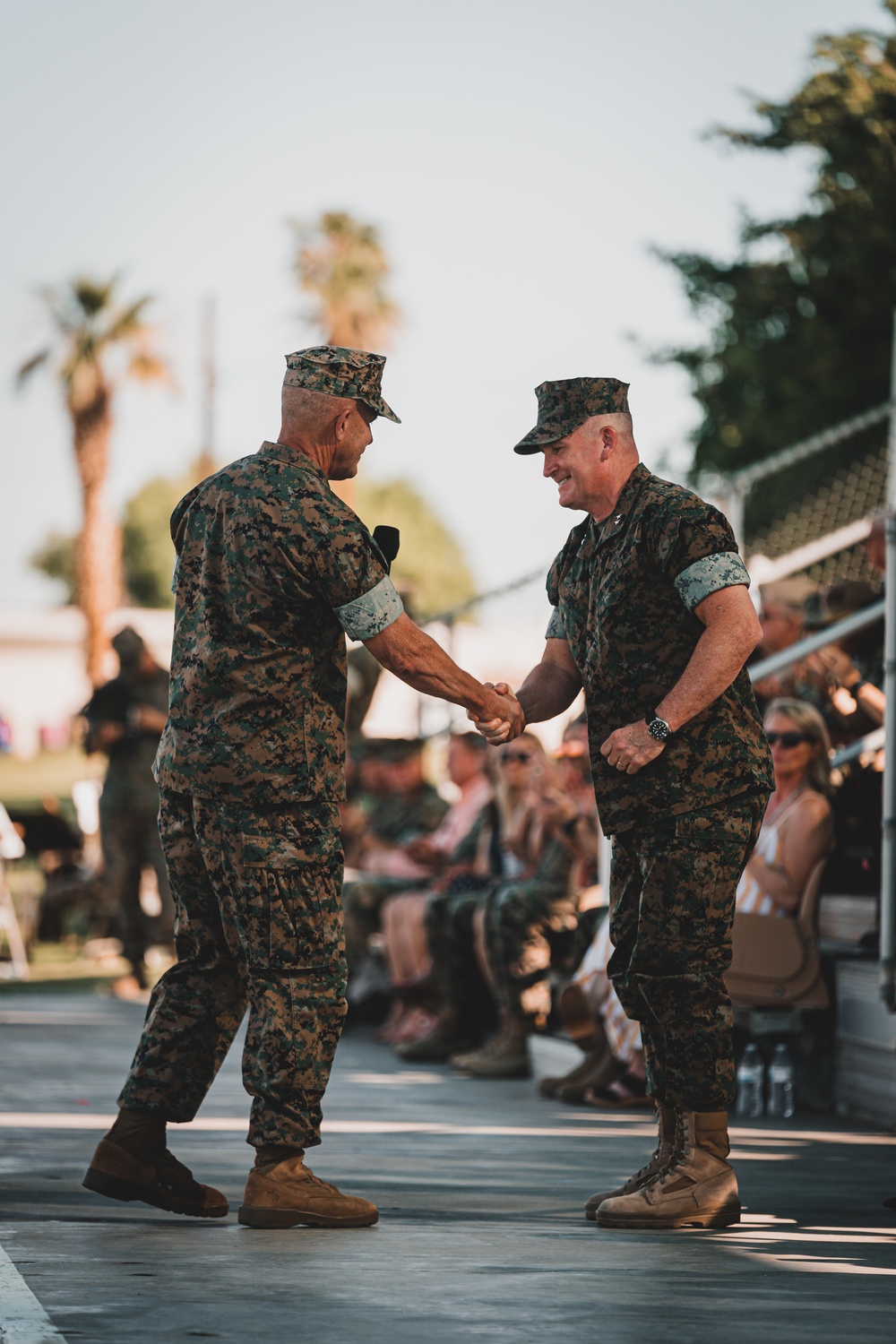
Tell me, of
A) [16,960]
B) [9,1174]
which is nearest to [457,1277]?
[9,1174]

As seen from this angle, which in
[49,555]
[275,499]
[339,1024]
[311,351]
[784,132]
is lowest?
[339,1024]

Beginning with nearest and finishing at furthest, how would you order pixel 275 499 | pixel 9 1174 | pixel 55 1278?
pixel 55 1278
pixel 275 499
pixel 9 1174

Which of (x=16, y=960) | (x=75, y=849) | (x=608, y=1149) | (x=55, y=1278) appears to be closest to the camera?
(x=55, y=1278)

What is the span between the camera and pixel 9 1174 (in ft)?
17.2

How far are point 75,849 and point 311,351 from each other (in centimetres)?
1427

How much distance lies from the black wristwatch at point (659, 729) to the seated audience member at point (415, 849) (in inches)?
207

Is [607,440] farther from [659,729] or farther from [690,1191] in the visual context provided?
[690,1191]

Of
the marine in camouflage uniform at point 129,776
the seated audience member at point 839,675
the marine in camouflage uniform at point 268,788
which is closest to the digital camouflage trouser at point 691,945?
the marine in camouflage uniform at point 268,788

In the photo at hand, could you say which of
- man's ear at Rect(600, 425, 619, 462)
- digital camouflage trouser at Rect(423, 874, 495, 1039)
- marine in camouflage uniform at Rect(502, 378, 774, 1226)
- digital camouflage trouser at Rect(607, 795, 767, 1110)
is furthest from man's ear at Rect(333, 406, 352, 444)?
digital camouflage trouser at Rect(423, 874, 495, 1039)

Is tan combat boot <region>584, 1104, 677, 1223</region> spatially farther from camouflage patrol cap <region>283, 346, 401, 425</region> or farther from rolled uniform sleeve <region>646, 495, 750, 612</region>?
camouflage patrol cap <region>283, 346, 401, 425</region>

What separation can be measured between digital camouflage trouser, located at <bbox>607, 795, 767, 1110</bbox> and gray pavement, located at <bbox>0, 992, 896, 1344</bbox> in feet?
1.27

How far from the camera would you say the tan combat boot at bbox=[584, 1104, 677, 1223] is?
474 centimetres

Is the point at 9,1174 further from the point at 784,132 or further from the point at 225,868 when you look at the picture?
the point at 784,132

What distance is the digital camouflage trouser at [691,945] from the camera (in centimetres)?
469
